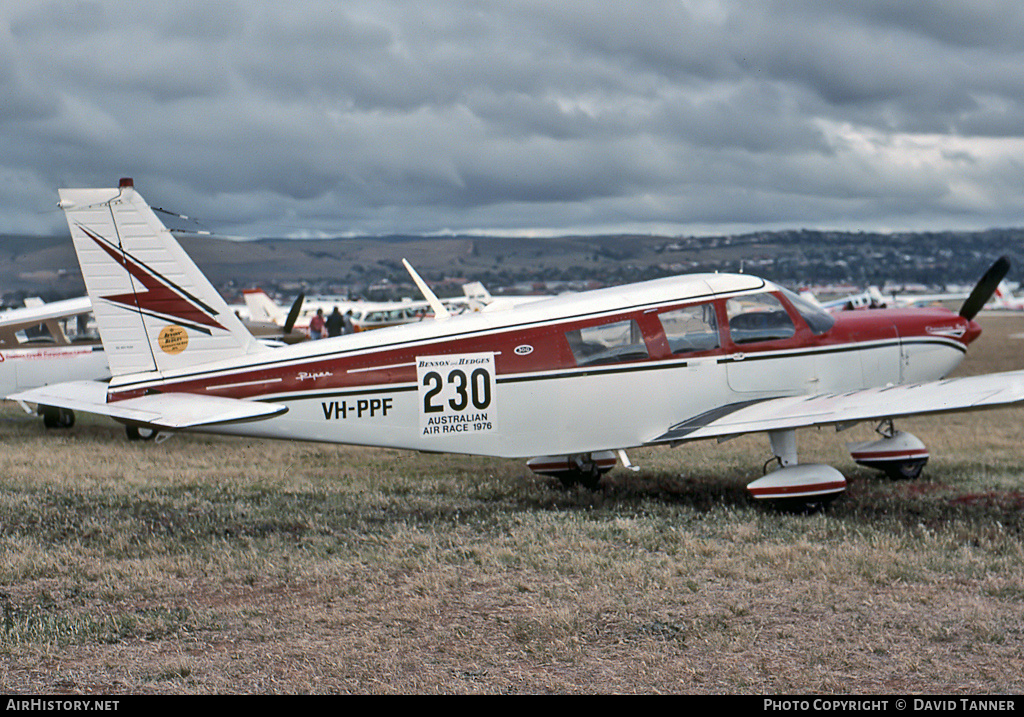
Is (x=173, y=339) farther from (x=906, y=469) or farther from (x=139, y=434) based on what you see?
(x=906, y=469)

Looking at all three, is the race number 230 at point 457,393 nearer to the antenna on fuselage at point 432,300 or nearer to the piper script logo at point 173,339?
the antenna on fuselage at point 432,300

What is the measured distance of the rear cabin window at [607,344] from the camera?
8281 mm

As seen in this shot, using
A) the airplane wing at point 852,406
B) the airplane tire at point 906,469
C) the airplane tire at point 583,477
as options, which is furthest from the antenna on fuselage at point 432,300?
the airplane tire at point 906,469

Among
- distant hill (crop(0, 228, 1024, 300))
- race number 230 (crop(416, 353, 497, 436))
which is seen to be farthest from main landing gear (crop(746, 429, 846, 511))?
distant hill (crop(0, 228, 1024, 300))

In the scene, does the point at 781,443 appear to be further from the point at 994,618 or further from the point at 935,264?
the point at 935,264

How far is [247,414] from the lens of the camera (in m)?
7.60

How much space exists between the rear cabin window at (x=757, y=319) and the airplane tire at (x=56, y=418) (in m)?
11.7

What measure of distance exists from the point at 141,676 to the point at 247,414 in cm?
325

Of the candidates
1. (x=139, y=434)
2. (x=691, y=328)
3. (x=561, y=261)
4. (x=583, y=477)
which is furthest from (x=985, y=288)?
(x=561, y=261)

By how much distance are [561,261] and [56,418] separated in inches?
6404

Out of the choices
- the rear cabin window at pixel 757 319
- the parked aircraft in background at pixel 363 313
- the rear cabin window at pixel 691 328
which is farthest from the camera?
the parked aircraft in background at pixel 363 313

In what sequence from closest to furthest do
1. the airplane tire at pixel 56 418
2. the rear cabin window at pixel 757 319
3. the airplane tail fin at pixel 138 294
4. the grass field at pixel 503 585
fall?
1. the grass field at pixel 503 585
2. the airplane tail fin at pixel 138 294
3. the rear cabin window at pixel 757 319
4. the airplane tire at pixel 56 418
